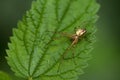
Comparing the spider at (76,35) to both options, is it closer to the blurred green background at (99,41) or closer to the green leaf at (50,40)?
the green leaf at (50,40)

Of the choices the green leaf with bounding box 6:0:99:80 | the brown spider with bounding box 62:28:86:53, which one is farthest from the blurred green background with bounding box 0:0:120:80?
the green leaf with bounding box 6:0:99:80

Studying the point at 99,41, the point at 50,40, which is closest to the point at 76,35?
the point at 50,40

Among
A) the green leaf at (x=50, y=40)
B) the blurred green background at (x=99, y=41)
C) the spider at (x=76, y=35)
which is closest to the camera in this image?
the green leaf at (x=50, y=40)

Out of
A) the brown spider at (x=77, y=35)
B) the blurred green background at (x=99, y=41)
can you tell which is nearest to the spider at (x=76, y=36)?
the brown spider at (x=77, y=35)

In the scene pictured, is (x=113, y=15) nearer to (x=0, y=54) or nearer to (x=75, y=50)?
(x=0, y=54)

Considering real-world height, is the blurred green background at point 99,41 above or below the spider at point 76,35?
above

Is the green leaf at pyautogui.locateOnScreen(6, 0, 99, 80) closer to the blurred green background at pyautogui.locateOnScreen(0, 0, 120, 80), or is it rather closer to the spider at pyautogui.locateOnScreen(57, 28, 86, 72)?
the spider at pyautogui.locateOnScreen(57, 28, 86, 72)

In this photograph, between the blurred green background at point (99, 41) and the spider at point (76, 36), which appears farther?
the blurred green background at point (99, 41)
